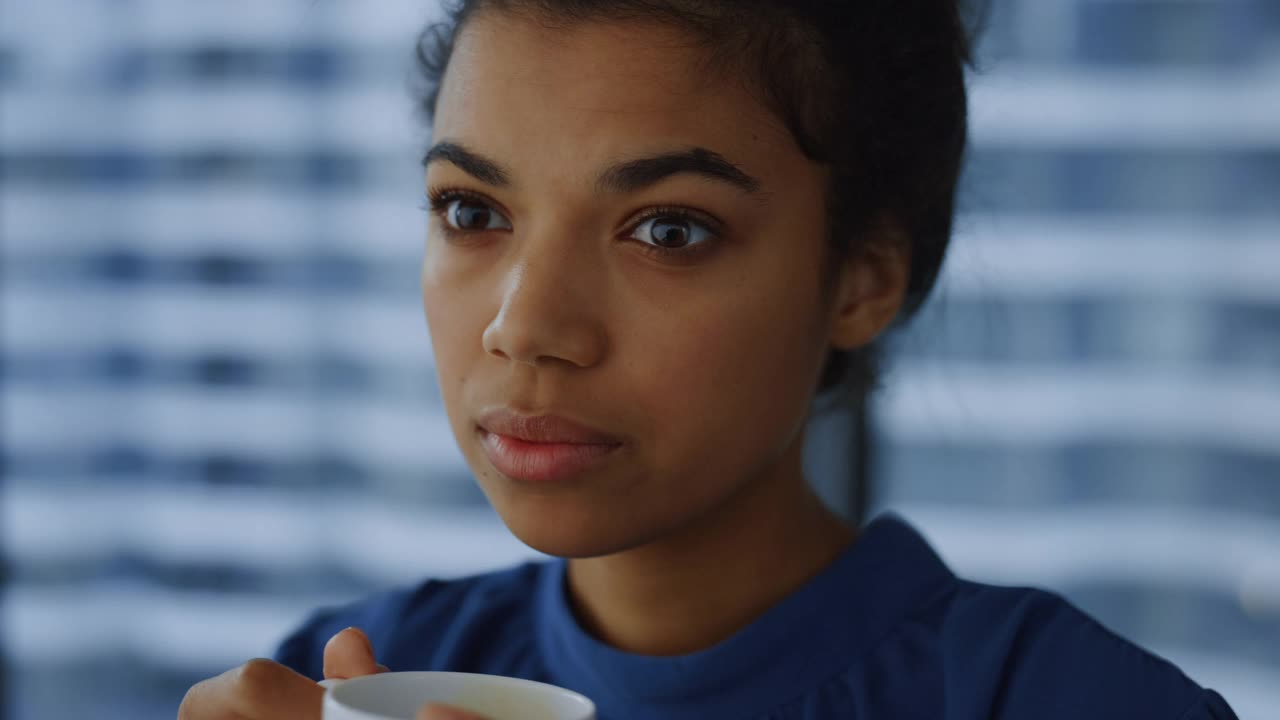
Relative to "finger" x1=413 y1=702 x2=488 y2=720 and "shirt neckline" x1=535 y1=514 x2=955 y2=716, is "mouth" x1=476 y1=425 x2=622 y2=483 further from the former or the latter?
"finger" x1=413 y1=702 x2=488 y2=720

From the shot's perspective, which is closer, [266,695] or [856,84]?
[266,695]

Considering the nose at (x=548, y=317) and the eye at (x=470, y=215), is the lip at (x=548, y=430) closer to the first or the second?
the nose at (x=548, y=317)

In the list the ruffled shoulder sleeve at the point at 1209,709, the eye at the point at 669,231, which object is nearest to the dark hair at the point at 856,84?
the eye at the point at 669,231

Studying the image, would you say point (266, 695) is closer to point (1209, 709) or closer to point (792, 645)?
point (792, 645)

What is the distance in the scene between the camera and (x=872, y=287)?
3.29 feet

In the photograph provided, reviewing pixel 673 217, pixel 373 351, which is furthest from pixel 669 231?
pixel 373 351

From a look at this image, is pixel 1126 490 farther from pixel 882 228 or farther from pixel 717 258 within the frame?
pixel 717 258

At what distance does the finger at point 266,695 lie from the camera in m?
0.66

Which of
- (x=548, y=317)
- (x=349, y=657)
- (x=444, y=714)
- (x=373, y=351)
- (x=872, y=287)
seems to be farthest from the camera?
(x=373, y=351)

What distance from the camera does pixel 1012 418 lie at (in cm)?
190

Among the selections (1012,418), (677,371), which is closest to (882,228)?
(677,371)

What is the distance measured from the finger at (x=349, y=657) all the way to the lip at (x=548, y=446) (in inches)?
7.2

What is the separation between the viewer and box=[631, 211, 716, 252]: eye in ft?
2.72

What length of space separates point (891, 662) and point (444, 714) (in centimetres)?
53
